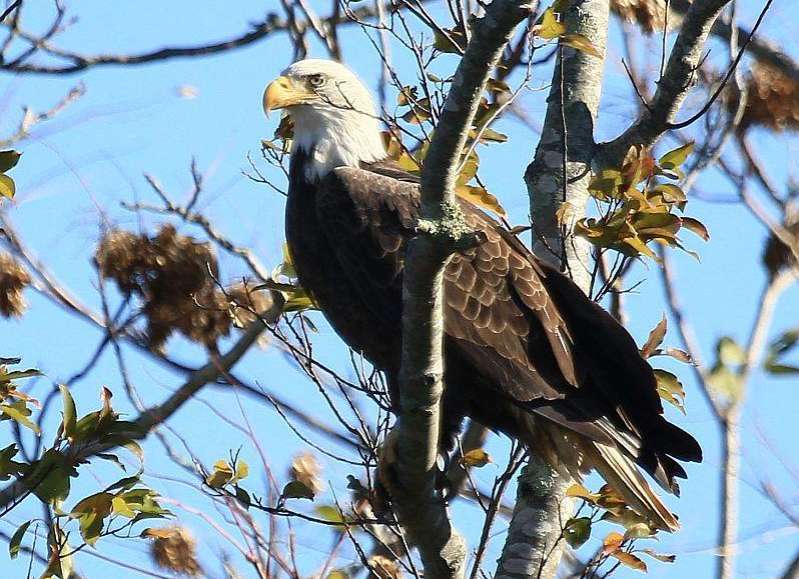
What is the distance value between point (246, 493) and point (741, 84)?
2.94 m

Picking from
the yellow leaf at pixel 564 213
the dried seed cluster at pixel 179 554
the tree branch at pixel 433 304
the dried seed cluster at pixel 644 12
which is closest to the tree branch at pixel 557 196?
the yellow leaf at pixel 564 213

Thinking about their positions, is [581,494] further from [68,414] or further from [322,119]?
[322,119]

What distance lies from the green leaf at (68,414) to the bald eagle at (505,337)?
990 mm

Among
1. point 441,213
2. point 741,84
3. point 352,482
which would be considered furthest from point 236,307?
point 741,84

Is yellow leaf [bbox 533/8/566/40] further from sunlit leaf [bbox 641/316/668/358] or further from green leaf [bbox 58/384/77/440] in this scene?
green leaf [bbox 58/384/77/440]

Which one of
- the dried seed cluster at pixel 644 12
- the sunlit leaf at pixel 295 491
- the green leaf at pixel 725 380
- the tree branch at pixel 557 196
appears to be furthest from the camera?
the dried seed cluster at pixel 644 12

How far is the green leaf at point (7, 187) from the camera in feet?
11.6

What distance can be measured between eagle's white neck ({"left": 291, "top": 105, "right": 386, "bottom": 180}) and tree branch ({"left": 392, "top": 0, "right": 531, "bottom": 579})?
1.34 meters

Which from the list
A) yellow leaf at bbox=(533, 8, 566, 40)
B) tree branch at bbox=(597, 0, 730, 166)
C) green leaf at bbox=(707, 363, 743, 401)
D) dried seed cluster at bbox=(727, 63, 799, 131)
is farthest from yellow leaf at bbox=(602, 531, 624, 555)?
dried seed cluster at bbox=(727, 63, 799, 131)

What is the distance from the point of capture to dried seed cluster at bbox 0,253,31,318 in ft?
16.9

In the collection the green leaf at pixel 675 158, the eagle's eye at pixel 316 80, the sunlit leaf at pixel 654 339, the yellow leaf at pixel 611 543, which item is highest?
the eagle's eye at pixel 316 80

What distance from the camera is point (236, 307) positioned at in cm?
463

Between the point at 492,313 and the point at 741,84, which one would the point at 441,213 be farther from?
the point at 741,84

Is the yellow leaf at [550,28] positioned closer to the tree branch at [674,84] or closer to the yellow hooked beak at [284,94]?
the tree branch at [674,84]
